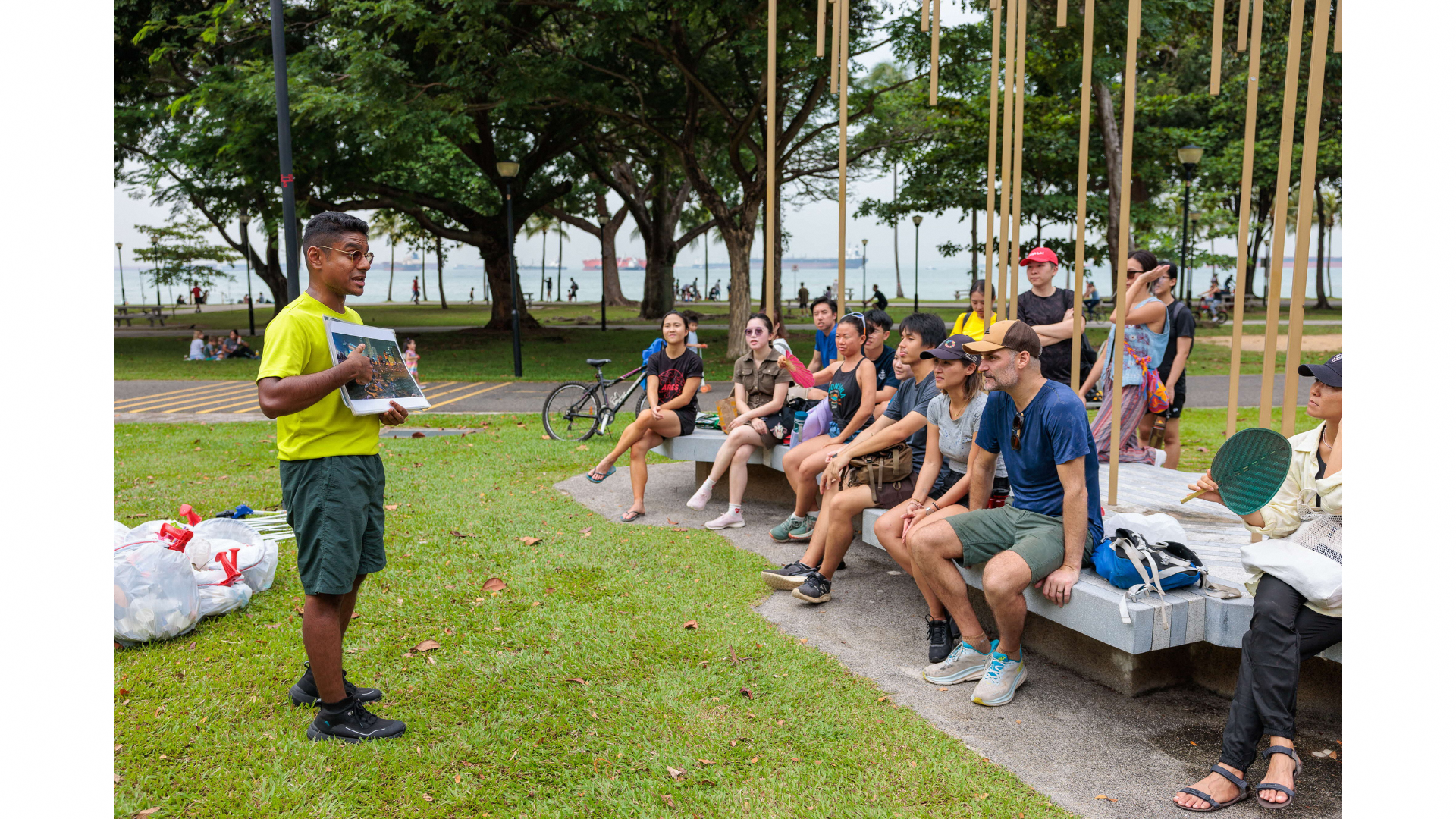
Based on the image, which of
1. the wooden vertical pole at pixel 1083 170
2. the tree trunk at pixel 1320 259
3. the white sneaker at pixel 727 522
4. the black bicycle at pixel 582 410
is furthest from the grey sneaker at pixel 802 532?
the tree trunk at pixel 1320 259

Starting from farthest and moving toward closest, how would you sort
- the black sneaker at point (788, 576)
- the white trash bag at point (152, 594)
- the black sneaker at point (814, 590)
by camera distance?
the black sneaker at point (788, 576)
the black sneaker at point (814, 590)
the white trash bag at point (152, 594)

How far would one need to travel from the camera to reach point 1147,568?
3773 millimetres

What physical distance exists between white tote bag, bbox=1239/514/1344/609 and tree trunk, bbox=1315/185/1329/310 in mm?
39891

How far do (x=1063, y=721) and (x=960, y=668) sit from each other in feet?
1.69

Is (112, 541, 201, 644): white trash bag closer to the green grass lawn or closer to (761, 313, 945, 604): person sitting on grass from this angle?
the green grass lawn

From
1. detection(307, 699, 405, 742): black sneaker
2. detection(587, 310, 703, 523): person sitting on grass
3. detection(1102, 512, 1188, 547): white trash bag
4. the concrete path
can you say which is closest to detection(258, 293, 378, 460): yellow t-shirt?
detection(307, 699, 405, 742): black sneaker

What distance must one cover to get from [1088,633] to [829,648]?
1.27 meters

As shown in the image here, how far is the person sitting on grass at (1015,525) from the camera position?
393 centimetres

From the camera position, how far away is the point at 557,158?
2612 centimetres

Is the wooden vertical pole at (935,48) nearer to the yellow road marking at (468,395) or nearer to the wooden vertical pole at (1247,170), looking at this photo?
the wooden vertical pole at (1247,170)

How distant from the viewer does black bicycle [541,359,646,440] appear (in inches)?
→ 430

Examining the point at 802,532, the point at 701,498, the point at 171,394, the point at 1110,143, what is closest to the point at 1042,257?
the point at 802,532

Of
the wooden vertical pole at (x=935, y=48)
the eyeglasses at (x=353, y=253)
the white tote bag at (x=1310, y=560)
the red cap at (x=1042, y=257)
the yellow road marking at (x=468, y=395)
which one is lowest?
the yellow road marking at (x=468, y=395)

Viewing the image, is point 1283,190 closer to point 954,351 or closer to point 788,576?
point 954,351
